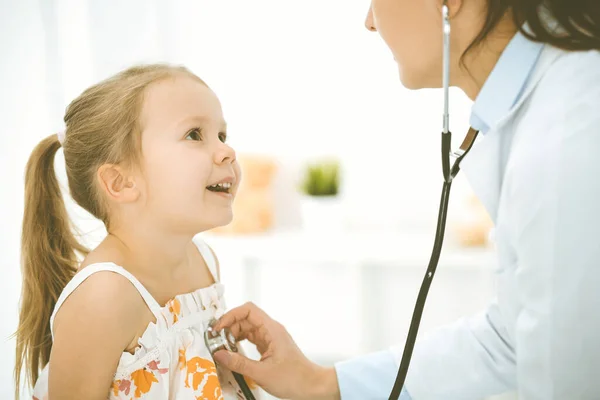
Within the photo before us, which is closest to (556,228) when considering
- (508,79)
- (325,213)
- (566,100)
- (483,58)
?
(566,100)

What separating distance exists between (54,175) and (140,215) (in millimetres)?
177

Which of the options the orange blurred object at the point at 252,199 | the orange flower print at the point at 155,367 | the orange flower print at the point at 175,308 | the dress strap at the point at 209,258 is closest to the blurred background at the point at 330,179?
the orange blurred object at the point at 252,199

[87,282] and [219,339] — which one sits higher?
[87,282]

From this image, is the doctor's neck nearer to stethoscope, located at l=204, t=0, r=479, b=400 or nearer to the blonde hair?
stethoscope, located at l=204, t=0, r=479, b=400

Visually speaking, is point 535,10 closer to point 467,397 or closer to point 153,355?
point 467,397

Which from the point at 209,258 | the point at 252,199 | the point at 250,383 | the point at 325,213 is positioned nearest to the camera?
the point at 250,383

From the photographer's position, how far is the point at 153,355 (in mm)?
977

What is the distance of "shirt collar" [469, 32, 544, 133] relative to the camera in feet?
3.16

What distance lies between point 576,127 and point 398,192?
2066mm

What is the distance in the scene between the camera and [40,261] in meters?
1.05

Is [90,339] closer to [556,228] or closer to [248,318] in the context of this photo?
[248,318]

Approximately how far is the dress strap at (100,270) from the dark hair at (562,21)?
0.75 metres

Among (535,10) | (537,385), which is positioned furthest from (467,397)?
(535,10)

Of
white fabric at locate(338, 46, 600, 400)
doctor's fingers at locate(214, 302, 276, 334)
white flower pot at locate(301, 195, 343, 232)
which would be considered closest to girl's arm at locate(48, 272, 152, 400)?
doctor's fingers at locate(214, 302, 276, 334)
